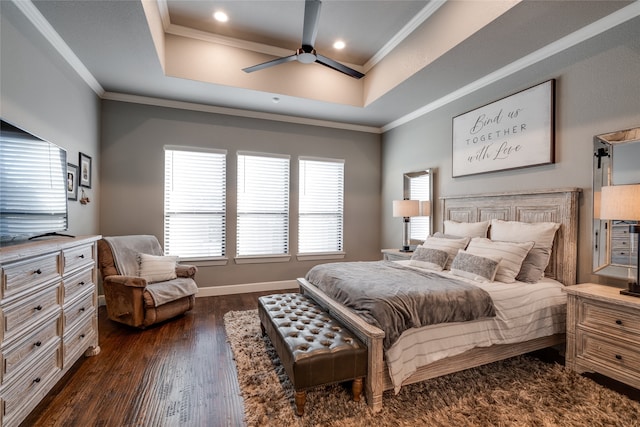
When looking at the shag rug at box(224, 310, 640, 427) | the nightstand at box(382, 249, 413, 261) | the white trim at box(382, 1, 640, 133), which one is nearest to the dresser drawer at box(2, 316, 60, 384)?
the shag rug at box(224, 310, 640, 427)

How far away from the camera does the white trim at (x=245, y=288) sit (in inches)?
181

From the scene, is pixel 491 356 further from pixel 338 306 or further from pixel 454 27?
pixel 454 27

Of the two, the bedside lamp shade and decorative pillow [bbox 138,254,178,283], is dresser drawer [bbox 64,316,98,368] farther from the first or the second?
the bedside lamp shade

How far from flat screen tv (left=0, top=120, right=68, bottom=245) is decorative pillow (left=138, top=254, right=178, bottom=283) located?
1.17 metres

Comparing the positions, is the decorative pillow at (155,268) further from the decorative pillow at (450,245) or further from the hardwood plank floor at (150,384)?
the decorative pillow at (450,245)

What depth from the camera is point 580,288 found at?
242 centimetres

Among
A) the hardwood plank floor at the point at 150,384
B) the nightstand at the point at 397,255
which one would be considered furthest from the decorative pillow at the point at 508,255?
the hardwood plank floor at the point at 150,384

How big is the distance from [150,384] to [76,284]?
0.99 metres

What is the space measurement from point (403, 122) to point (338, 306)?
3714 mm

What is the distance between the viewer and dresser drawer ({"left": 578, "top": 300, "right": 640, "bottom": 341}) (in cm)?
207

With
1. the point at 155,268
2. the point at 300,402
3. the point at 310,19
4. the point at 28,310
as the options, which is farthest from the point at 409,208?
the point at 28,310

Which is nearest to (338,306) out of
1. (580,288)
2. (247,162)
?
(580,288)

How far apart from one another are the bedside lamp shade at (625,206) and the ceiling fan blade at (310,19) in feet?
8.63

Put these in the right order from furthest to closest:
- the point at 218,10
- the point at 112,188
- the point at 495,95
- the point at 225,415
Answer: the point at 112,188 → the point at 495,95 → the point at 218,10 → the point at 225,415
